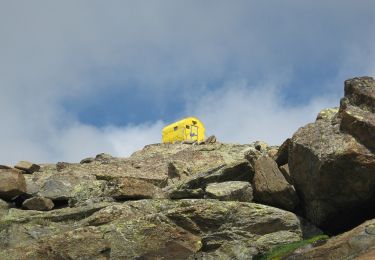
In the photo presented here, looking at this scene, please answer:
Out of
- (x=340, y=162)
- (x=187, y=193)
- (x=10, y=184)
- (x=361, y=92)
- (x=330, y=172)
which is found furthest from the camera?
(x=10, y=184)

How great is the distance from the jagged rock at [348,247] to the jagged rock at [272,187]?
6141 mm

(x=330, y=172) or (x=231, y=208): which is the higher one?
(x=330, y=172)

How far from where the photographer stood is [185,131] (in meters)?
63.6

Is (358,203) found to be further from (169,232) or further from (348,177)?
(169,232)

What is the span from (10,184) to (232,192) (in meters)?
14.1

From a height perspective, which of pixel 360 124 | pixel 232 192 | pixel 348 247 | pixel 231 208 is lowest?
pixel 348 247

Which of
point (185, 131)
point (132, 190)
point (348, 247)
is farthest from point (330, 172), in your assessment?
point (185, 131)

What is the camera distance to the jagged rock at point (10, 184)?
110 ft

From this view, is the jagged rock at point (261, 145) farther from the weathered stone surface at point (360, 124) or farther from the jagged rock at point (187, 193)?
the weathered stone surface at point (360, 124)

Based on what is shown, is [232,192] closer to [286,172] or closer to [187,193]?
[187,193]

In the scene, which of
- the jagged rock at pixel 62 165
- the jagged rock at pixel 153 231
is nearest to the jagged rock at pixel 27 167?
the jagged rock at pixel 62 165

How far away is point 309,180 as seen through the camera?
92.3 feet

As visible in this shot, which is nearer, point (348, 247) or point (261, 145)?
point (348, 247)

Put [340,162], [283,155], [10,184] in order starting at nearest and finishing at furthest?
1. [340,162]
2. [283,155]
3. [10,184]
